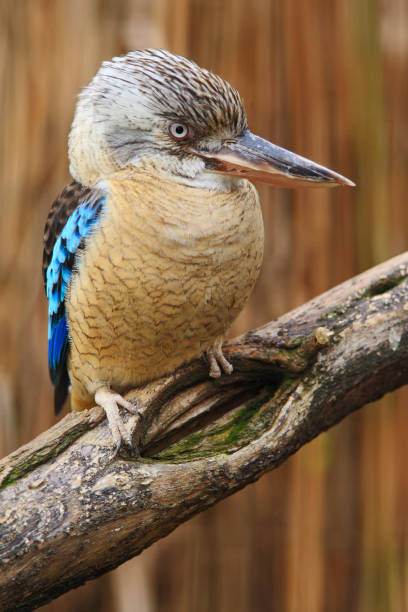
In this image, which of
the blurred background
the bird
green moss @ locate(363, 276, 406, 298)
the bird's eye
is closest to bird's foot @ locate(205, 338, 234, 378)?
the bird

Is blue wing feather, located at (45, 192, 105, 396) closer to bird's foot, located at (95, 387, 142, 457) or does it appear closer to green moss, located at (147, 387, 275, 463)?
bird's foot, located at (95, 387, 142, 457)

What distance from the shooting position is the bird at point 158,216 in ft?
4.66

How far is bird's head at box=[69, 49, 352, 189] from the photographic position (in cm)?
147

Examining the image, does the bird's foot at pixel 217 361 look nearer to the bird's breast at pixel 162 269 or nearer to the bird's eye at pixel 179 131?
the bird's breast at pixel 162 269

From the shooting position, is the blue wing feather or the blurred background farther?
the blurred background

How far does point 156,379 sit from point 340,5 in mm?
1392

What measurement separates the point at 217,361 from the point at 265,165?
0.44 meters

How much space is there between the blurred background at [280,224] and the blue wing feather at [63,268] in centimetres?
62

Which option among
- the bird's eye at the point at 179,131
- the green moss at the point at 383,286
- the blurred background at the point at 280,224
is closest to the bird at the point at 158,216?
the bird's eye at the point at 179,131

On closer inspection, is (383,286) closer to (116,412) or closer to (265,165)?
(265,165)

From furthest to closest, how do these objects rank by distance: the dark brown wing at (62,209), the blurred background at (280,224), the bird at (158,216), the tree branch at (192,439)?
1. the blurred background at (280,224)
2. the dark brown wing at (62,209)
3. the bird at (158,216)
4. the tree branch at (192,439)

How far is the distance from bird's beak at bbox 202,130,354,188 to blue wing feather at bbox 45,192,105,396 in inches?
10.3

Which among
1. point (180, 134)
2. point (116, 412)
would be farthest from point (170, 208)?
point (116, 412)

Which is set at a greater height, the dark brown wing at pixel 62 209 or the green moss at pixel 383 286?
the dark brown wing at pixel 62 209
